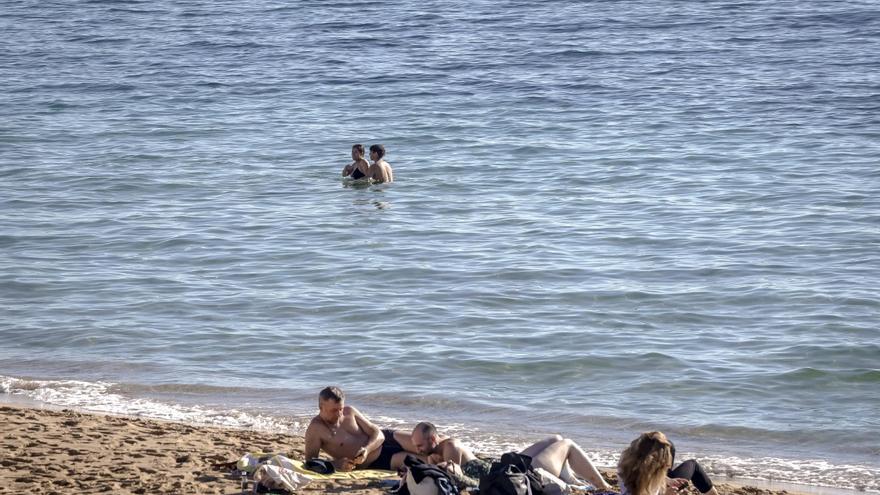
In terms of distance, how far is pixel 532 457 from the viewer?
324 inches

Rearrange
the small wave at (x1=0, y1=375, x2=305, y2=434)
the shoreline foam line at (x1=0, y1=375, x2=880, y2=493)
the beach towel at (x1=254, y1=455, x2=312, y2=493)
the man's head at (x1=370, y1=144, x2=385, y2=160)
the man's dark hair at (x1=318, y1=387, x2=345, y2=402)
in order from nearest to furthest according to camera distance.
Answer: the beach towel at (x1=254, y1=455, x2=312, y2=493) < the man's dark hair at (x1=318, y1=387, x2=345, y2=402) < the shoreline foam line at (x1=0, y1=375, x2=880, y2=493) < the small wave at (x1=0, y1=375, x2=305, y2=434) < the man's head at (x1=370, y1=144, x2=385, y2=160)

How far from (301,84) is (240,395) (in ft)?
59.1

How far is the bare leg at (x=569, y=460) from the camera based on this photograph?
820 centimetres

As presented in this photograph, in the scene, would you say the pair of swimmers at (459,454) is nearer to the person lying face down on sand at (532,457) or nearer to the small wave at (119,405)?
the person lying face down on sand at (532,457)

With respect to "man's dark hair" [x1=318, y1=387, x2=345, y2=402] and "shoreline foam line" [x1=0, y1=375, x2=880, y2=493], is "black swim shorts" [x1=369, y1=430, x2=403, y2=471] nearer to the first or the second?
"man's dark hair" [x1=318, y1=387, x2=345, y2=402]

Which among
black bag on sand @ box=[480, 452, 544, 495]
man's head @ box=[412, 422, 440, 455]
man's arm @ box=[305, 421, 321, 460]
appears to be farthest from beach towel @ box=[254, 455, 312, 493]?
black bag on sand @ box=[480, 452, 544, 495]

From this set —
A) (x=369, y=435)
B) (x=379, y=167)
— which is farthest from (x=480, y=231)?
(x=369, y=435)

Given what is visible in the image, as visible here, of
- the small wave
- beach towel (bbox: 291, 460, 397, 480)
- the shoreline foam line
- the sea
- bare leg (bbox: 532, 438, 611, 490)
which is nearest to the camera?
bare leg (bbox: 532, 438, 611, 490)

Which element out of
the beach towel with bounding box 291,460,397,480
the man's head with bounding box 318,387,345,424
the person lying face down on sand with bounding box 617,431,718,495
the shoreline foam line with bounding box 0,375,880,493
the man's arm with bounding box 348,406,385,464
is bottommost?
the shoreline foam line with bounding box 0,375,880,493

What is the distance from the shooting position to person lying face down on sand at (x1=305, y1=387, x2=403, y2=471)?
28.8 ft

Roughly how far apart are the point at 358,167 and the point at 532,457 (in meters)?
12.2

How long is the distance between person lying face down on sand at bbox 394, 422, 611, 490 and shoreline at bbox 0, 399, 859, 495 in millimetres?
429

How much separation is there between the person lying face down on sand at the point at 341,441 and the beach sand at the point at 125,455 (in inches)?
12.4

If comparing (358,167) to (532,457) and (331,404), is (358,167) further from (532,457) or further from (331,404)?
(532,457)
